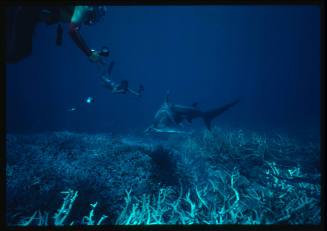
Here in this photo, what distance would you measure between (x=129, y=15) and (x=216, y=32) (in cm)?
3304

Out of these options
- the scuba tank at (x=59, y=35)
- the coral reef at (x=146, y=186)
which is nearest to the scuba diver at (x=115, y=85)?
the coral reef at (x=146, y=186)

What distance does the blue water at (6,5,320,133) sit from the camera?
2622cm

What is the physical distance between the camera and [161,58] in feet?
337

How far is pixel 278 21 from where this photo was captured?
6266 cm

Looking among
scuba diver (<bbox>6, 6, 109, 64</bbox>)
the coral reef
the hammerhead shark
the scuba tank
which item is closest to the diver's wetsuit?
scuba diver (<bbox>6, 6, 109, 64</bbox>)

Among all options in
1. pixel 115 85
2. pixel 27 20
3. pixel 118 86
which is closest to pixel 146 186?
pixel 27 20

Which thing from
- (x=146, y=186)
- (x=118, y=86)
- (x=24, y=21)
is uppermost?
(x=24, y=21)

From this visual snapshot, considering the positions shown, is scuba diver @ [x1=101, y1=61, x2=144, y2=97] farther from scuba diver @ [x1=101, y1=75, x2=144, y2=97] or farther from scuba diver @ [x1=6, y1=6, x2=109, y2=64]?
scuba diver @ [x1=6, y1=6, x2=109, y2=64]

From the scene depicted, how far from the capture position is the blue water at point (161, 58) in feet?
86.0

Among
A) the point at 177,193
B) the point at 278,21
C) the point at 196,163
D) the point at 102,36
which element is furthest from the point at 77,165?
the point at 278,21

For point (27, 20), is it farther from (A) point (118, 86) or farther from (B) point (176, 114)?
(B) point (176, 114)

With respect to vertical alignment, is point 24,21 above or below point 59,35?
above

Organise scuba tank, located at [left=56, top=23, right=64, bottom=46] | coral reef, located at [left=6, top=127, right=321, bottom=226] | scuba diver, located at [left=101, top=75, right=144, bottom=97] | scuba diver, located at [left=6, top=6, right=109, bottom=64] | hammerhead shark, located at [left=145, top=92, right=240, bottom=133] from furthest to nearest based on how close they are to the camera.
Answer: hammerhead shark, located at [left=145, top=92, right=240, bottom=133] < scuba diver, located at [left=101, top=75, right=144, bottom=97] < coral reef, located at [left=6, top=127, right=321, bottom=226] < scuba tank, located at [left=56, top=23, right=64, bottom=46] < scuba diver, located at [left=6, top=6, right=109, bottom=64]
